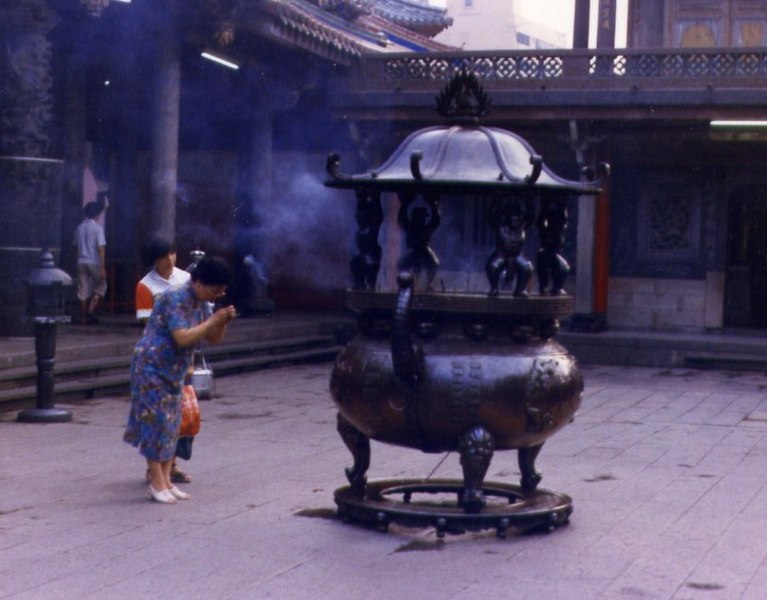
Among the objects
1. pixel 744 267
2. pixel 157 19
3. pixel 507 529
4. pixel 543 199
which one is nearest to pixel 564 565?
pixel 507 529

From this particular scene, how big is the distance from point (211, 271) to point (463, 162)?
139 cm

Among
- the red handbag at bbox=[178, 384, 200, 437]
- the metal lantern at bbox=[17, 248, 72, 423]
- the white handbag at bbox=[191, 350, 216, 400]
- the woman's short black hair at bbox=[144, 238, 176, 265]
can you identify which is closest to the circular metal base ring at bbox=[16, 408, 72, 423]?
the metal lantern at bbox=[17, 248, 72, 423]

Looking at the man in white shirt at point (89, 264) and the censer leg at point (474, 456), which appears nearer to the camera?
the censer leg at point (474, 456)

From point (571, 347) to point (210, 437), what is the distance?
8.90 metres

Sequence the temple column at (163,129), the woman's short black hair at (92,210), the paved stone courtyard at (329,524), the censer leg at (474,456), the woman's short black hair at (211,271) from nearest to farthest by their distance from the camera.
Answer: the paved stone courtyard at (329,524) → the censer leg at (474,456) → the woman's short black hair at (211,271) → the temple column at (163,129) → the woman's short black hair at (92,210)

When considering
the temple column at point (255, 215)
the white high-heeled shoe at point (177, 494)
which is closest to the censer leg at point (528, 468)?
the white high-heeled shoe at point (177, 494)

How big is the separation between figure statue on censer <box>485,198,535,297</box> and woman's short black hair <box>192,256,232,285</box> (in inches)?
53.5

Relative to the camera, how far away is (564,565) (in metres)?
5.63

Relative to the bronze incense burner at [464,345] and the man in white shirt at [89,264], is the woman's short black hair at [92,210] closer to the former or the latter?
the man in white shirt at [89,264]

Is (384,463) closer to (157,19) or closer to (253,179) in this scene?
(157,19)

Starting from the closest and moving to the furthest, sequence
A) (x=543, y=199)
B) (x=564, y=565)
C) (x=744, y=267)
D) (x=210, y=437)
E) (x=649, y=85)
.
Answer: (x=564, y=565) → (x=543, y=199) → (x=210, y=437) → (x=649, y=85) → (x=744, y=267)

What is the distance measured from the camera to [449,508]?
6617 millimetres

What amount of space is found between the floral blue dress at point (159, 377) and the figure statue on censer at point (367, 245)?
2.86ft

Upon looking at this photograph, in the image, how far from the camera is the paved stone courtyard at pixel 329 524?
527cm
